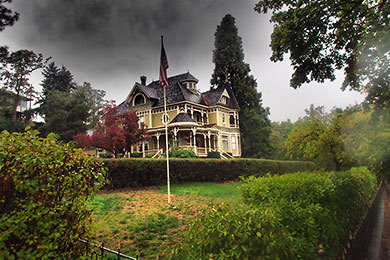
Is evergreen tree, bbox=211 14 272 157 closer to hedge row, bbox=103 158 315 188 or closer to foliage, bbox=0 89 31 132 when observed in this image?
hedge row, bbox=103 158 315 188

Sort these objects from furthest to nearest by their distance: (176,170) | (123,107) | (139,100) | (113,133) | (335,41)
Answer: (123,107)
(139,100)
(113,133)
(176,170)
(335,41)

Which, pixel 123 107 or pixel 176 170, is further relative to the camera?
pixel 123 107

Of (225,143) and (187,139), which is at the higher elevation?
(187,139)

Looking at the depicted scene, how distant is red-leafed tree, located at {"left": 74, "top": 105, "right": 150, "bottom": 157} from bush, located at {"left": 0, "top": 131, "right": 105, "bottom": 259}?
19.5 metres

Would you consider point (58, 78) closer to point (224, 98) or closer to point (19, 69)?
point (19, 69)

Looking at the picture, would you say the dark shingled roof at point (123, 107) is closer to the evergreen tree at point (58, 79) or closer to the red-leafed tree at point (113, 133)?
the red-leafed tree at point (113, 133)

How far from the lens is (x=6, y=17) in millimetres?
19328

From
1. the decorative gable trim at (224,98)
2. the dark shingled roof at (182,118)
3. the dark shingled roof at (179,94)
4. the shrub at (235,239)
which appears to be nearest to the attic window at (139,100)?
the dark shingled roof at (179,94)

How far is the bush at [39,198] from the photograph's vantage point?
226 cm

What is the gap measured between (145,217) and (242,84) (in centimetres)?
3330

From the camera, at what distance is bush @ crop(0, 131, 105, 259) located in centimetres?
226

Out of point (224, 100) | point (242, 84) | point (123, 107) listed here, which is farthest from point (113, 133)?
point (242, 84)

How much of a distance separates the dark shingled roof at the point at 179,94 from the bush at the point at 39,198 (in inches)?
1101

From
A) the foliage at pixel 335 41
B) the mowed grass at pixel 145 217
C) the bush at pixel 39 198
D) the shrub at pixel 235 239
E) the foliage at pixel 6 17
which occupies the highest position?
the foliage at pixel 6 17
